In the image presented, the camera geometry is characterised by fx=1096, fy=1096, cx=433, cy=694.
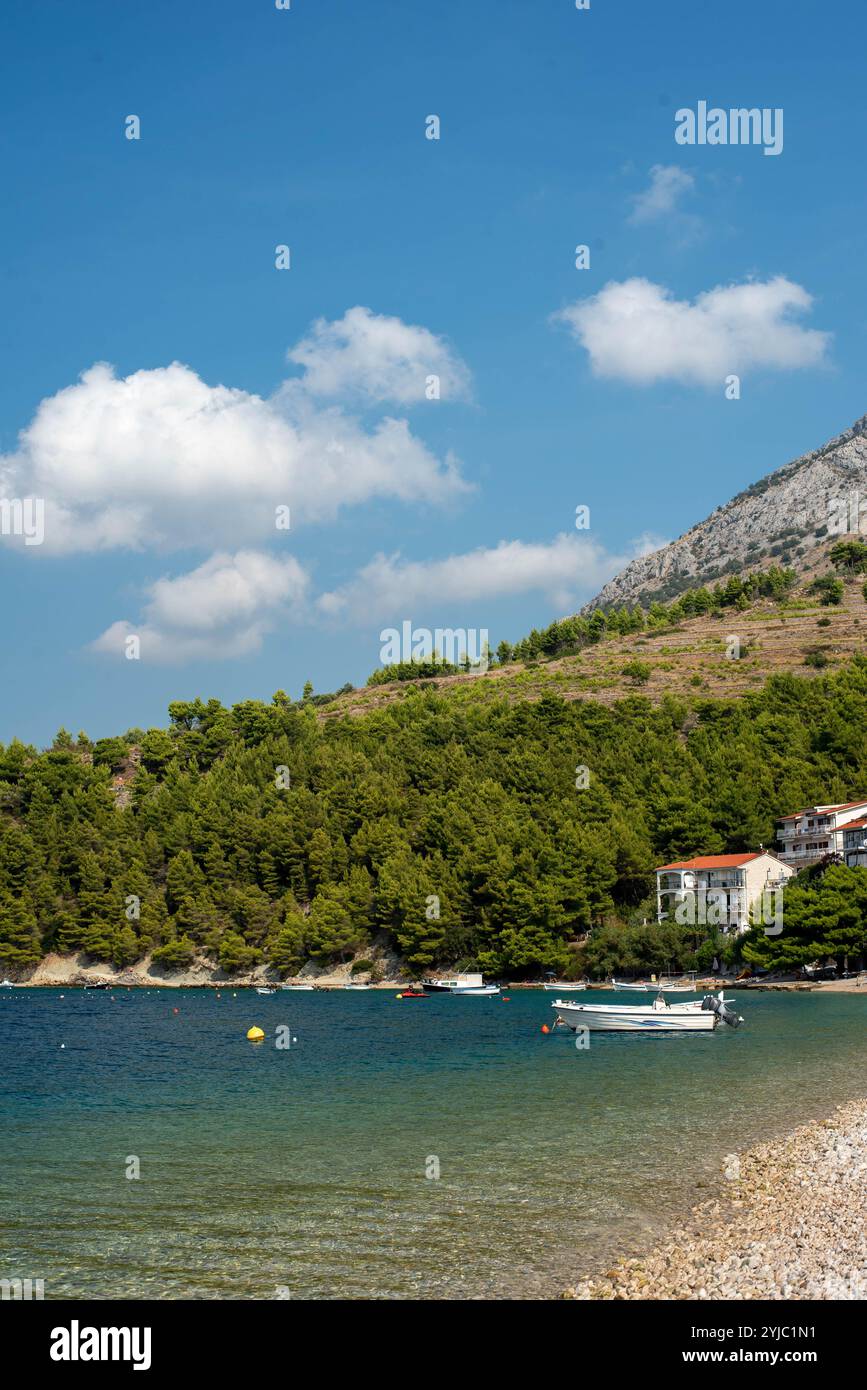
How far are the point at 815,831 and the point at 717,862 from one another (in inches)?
430

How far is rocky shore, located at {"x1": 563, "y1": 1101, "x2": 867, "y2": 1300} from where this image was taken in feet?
47.5

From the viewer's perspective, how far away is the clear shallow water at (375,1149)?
55.8ft

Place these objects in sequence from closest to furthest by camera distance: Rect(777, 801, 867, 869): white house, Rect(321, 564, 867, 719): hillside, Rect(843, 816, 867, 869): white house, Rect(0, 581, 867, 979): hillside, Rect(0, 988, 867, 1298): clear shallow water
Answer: Rect(0, 988, 867, 1298): clear shallow water < Rect(843, 816, 867, 869): white house < Rect(777, 801, 867, 869): white house < Rect(0, 581, 867, 979): hillside < Rect(321, 564, 867, 719): hillside

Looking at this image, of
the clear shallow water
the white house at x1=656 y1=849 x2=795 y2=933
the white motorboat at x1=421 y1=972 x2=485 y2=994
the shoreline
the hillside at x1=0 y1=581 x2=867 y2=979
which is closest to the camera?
the clear shallow water

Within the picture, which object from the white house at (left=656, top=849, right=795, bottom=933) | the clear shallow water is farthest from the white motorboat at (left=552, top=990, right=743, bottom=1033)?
the white house at (left=656, top=849, right=795, bottom=933)

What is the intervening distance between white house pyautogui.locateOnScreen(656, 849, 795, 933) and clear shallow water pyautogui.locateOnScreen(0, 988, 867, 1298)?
35.6 metres

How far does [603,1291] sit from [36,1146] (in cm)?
1792

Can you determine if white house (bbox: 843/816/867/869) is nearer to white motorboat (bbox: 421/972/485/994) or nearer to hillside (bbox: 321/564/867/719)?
white motorboat (bbox: 421/972/485/994)

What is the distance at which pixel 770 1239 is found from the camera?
17078mm

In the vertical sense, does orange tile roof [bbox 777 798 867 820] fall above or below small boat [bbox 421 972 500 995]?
above

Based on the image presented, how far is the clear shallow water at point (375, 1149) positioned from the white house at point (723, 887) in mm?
35593
